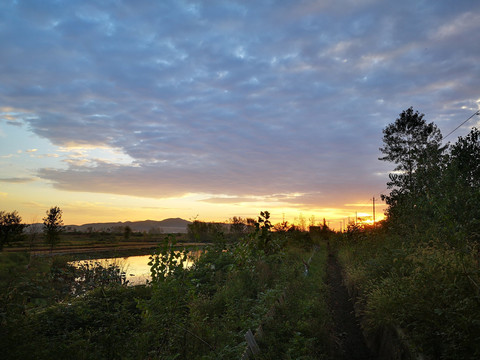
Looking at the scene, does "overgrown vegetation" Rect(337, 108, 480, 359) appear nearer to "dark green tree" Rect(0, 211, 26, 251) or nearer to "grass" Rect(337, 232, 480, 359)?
"grass" Rect(337, 232, 480, 359)

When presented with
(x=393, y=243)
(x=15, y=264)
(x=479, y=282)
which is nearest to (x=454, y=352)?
(x=479, y=282)

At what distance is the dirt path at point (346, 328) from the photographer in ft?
20.1

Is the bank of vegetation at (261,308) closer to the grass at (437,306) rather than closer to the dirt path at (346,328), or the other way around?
the grass at (437,306)

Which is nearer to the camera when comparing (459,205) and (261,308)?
(261,308)

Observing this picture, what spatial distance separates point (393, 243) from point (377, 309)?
15.9 feet

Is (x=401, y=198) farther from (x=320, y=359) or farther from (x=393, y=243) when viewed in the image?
(x=320, y=359)

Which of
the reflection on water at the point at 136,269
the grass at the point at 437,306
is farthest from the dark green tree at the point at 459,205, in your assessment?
the reflection on water at the point at 136,269

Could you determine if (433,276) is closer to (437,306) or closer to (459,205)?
(437,306)

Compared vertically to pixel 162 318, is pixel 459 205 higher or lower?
higher

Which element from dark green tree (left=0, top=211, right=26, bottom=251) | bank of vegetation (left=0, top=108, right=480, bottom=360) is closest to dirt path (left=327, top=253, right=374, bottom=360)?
bank of vegetation (left=0, top=108, right=480, bottom=360)

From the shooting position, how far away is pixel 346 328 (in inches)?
299

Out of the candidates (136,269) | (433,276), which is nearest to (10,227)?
(136,269)

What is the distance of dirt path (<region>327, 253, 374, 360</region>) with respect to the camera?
612cm

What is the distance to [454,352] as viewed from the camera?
354cm
